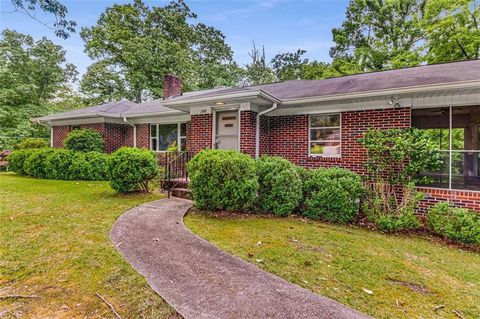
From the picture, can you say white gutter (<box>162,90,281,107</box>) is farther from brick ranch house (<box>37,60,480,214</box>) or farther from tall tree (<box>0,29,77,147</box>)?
tall tree (<box>0,29,77,147</box>)

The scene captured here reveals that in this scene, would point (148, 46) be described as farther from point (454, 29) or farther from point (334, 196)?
point (454, 29)

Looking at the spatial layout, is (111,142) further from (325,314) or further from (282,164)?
(325,314)

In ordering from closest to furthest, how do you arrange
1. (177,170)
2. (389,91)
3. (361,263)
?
(361,263)
(389,91)
(177,170)

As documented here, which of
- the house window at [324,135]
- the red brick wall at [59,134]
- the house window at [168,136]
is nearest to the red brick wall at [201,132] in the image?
the house window at [168,136]

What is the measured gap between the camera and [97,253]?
379cm

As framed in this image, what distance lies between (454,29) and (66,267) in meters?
22.3

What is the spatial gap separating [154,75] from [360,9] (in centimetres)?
1918

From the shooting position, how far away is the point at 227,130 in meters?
9.05

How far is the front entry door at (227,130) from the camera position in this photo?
29.2 feet

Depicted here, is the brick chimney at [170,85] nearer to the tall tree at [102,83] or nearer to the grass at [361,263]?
the grass at [361,263]

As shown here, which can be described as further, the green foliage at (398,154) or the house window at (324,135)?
the house window at (324,135)

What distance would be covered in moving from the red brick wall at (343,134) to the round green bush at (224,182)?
281cm

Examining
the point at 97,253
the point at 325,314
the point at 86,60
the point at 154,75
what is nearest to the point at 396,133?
the point at 325,314

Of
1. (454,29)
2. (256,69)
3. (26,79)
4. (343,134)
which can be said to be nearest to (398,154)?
(343,134)
